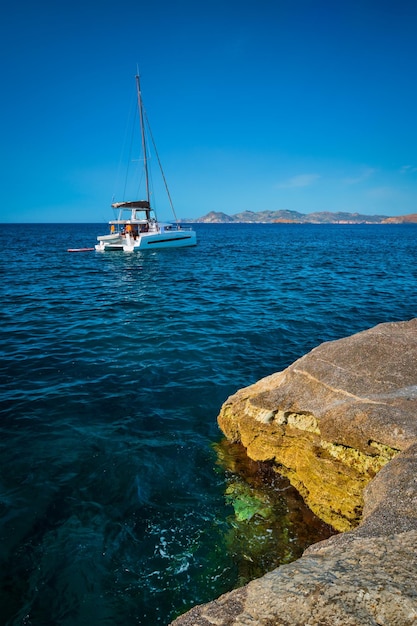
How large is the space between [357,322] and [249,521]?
38.5 feet

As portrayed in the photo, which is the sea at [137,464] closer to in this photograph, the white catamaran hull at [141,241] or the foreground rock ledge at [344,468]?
the foreground rock ledge at [344,468]

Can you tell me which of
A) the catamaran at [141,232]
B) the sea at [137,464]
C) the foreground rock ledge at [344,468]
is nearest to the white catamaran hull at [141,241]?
the catamaran at [141,232]

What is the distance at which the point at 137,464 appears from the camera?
6.70 metres

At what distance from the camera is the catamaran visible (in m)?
43.7

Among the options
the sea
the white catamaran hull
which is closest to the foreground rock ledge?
the sea

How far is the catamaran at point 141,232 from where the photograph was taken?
1719 inches

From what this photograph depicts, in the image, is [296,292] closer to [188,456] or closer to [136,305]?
[136,305]

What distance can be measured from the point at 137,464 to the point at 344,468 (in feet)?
12.0

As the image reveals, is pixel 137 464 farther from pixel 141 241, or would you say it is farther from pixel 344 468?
pixel 141 241

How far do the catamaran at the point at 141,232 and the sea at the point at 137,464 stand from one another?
2735cm

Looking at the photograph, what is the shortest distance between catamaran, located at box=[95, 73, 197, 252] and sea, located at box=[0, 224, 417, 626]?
89.7 ft

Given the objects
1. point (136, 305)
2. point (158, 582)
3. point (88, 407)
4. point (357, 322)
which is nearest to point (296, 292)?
point (357, 322)

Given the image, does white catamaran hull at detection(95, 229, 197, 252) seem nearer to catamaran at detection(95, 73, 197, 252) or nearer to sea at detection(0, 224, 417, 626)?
catamaran at detection(95, 73, 197, 252)

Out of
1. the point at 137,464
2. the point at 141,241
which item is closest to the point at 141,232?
the point at 141,241
